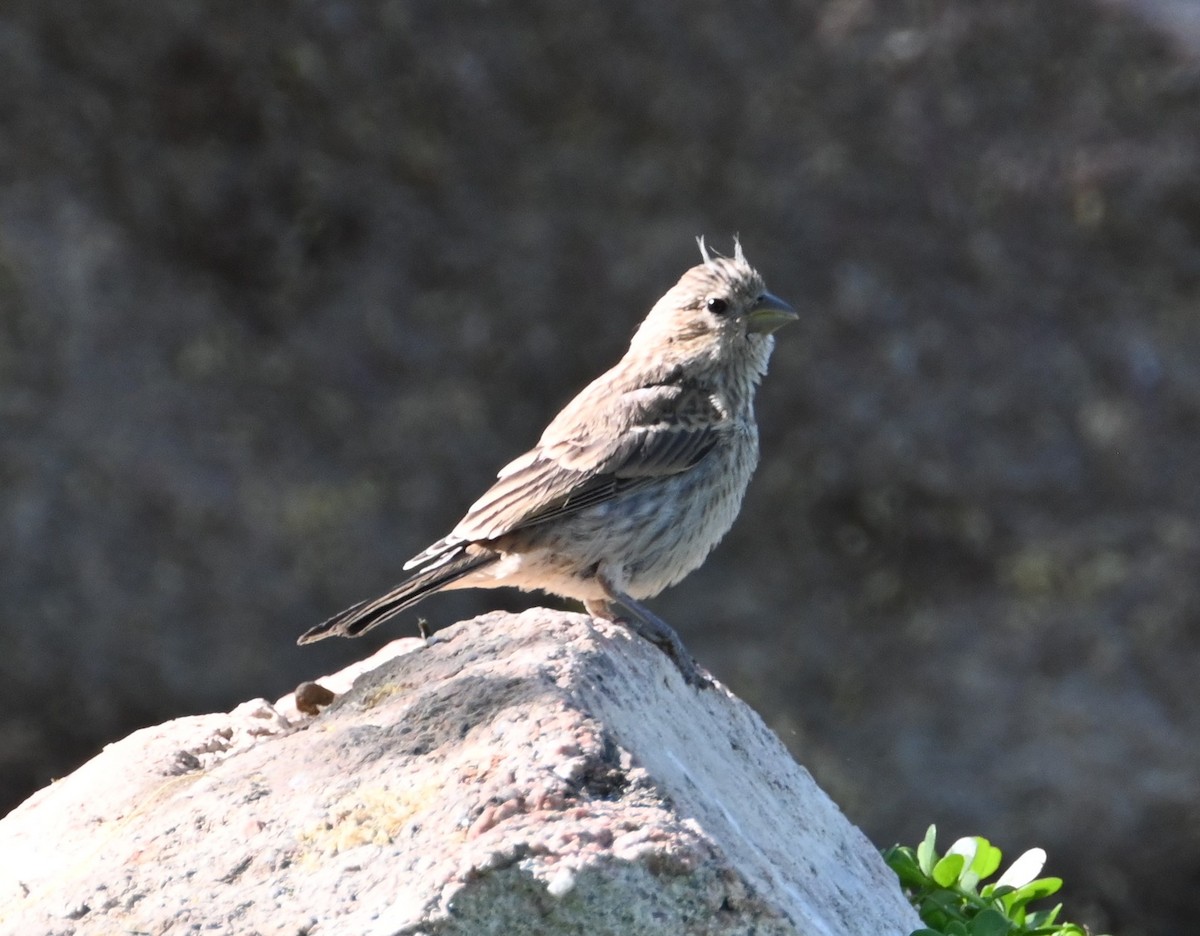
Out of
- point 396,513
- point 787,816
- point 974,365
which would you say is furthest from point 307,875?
point 974,365

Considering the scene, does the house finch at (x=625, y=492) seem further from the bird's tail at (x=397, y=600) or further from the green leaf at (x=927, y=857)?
the green leaf at (x=927, y=857)

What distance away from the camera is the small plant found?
12.2 ft

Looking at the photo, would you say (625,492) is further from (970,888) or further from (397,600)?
(970,888)

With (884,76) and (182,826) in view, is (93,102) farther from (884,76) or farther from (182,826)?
(182,826)

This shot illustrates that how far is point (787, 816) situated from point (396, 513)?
3919 mm

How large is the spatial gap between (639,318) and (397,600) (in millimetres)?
3211

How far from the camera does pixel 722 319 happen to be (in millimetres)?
5039

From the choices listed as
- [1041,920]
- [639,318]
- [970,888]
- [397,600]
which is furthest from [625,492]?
[639,318]

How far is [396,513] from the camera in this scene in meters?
7.16

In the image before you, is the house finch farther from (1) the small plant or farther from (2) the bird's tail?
(1) the small plant

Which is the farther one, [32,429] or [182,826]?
[32,429]

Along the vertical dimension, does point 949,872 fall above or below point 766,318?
below

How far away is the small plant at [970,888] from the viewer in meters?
3.71

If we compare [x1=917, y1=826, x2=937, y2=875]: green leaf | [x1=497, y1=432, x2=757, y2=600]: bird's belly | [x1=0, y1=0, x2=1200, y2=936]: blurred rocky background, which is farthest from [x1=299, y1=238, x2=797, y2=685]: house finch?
[x1=0, y1=0, x2=1200, y2=936]: blurred rocky background
